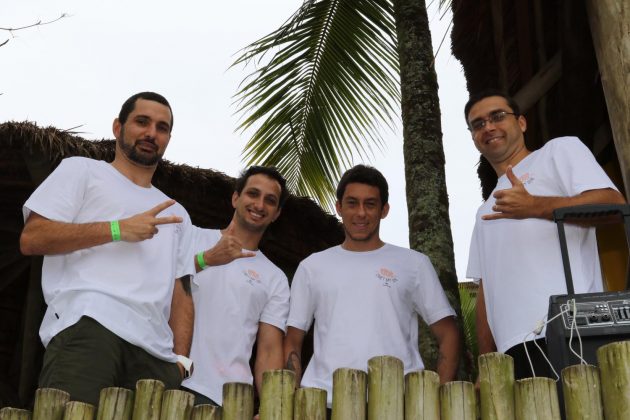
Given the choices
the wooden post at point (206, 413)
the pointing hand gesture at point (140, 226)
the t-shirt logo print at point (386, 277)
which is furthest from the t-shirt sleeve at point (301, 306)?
the wooden post at point (206, 413)

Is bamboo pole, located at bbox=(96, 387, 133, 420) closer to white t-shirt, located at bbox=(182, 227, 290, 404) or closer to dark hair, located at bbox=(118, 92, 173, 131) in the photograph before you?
white t-shirt, located at bbox=(182, 227, 290, 404)

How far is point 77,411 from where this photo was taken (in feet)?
10.3

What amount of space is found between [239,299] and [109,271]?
87cm

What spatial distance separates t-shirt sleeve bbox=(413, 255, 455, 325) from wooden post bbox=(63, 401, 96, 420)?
1739mm

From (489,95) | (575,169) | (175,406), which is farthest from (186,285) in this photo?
(575,169)

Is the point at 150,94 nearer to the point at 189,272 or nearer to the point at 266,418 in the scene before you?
the point at 189,272

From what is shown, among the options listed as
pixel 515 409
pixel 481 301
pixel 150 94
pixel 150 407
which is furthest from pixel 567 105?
pixel 150 407

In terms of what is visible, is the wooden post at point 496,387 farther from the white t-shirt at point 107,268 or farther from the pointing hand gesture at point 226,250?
the pointing hand gesture at point 226,250

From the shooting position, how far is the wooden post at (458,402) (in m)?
3.01

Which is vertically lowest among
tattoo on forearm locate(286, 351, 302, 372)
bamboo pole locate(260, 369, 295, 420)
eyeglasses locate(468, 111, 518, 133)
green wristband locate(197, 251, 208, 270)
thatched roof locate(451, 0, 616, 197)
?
bamboo pole locate(260, 369, 295, 420)

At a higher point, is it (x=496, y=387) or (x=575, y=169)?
(x=575, y=169)

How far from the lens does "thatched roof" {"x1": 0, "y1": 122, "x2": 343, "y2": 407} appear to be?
5.94m

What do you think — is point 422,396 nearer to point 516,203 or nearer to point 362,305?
point 516,203

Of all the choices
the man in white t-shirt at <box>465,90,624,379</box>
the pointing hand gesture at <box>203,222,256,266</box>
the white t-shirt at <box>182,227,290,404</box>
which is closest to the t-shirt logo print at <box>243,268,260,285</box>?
the white t-shirt at <box>182,227,290,404</box>
